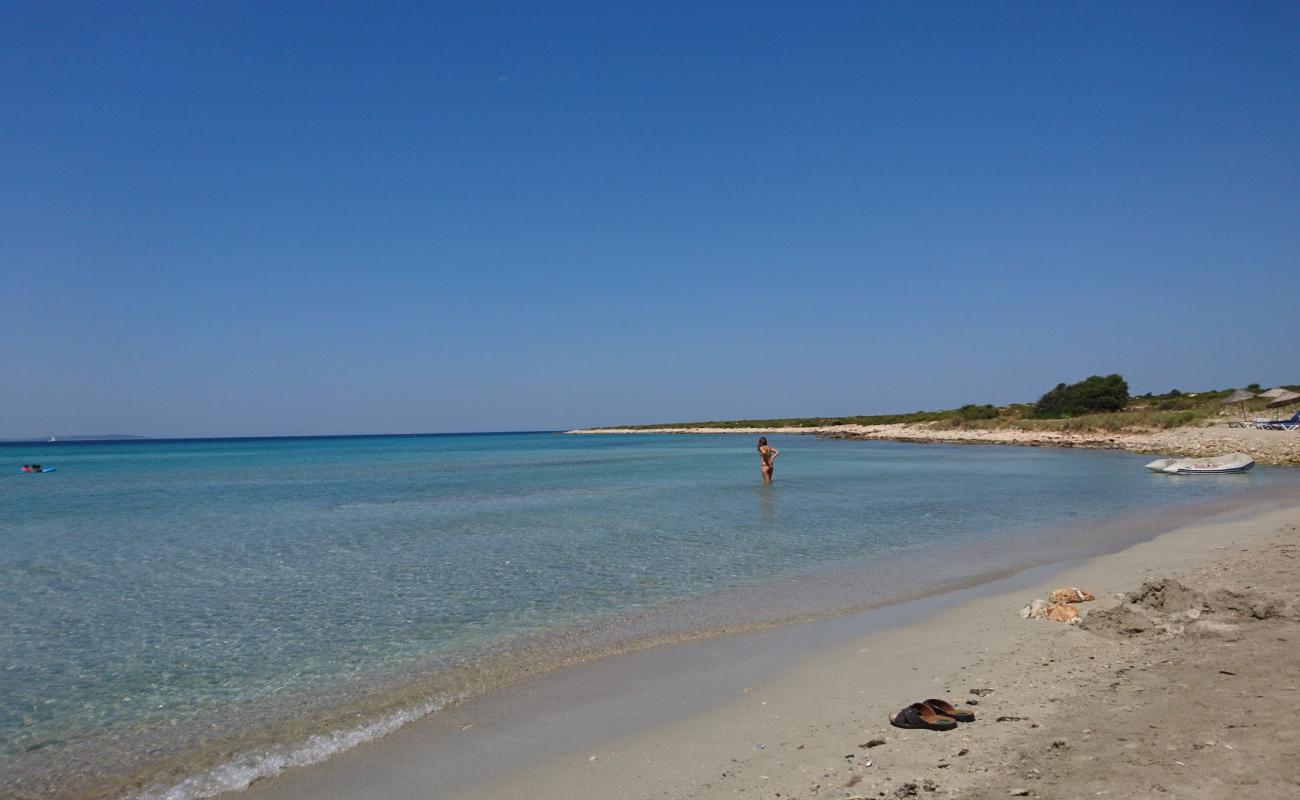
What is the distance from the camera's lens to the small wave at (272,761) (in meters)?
5.06

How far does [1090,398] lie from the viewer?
2655 inches

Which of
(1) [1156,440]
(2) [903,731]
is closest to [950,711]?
(2) [903,731]

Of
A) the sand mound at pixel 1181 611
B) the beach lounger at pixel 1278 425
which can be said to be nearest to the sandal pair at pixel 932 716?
the sand mound at pixel 1181 611

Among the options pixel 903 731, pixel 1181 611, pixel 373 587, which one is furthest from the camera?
pixel 373 587

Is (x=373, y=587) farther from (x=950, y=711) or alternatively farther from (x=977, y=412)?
(x=977, y=412)

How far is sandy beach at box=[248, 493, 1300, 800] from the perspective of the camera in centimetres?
420

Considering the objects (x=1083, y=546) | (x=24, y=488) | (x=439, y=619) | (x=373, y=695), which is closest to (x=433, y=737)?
(x=373, y=695)

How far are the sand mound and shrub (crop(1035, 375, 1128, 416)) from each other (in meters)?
66.4

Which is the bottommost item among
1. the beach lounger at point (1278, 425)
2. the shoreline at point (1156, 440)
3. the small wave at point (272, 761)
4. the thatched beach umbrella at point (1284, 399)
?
the small wave at point (272, 761)

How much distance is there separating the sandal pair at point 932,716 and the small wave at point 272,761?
3796mm

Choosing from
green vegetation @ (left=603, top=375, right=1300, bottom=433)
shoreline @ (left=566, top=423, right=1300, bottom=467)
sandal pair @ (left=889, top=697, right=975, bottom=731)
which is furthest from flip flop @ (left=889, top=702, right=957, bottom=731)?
green vegetation @ (left=603, top=375, right=1300, bottom=433)

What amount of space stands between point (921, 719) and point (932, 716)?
104 mm

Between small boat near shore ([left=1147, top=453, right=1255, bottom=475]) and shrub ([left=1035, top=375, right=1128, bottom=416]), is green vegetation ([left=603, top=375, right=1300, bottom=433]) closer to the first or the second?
shrub ([left=1035, top=375, right=1128, bottom=416])

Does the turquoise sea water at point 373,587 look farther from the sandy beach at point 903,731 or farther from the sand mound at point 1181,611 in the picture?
the sand mound at point 1181,611
